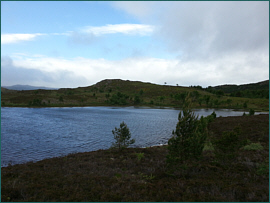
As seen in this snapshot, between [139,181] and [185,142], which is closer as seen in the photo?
[139,181]

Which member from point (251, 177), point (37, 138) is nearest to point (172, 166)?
point (251, 177)

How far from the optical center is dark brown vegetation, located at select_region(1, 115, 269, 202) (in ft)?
36.6

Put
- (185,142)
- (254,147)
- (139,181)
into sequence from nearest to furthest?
(139,181)
(185,142)
(254,147)

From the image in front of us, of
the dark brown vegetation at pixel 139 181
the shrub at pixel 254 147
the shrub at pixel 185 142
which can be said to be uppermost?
the shrub at pixel 185 142

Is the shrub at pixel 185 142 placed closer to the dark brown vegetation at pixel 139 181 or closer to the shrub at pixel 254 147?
the dark brown vegetation at pixel 139 181

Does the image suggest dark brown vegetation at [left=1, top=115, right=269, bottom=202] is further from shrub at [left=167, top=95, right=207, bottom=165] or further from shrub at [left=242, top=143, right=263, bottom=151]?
shrub at [left=242, top=143, right=263, bottom=151]

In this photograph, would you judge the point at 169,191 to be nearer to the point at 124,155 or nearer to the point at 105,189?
the point at 105,189

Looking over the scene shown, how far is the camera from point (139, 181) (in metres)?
13.8

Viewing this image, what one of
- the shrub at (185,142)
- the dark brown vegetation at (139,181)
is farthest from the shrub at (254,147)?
the shrub at (185,142)

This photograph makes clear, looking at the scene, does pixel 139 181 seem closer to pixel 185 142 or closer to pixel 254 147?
pixel 185 142

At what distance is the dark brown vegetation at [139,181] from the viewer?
1114cm

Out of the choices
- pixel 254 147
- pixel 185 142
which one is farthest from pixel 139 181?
pixel 254 147

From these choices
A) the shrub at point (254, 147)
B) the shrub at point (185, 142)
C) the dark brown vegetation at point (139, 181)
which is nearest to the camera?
the dark brown vegetation at point (139, 181)

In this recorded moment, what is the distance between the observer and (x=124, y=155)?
912 inches
